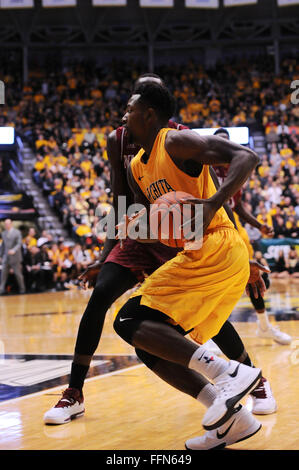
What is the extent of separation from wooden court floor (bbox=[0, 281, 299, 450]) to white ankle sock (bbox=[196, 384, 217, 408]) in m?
0.27

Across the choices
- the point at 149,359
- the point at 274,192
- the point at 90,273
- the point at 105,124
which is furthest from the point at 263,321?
the point at 105,124

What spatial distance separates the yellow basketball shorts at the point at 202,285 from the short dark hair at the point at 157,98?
60 cm

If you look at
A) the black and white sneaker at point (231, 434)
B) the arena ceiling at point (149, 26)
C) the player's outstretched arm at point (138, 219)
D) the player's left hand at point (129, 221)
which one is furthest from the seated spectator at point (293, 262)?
the arena ceiling at point (149, 26)

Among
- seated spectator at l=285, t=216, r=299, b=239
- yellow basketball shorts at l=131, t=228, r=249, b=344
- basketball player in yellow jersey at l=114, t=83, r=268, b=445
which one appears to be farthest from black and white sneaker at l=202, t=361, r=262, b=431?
seated spectator at l=285, t=216, r=299, b=239

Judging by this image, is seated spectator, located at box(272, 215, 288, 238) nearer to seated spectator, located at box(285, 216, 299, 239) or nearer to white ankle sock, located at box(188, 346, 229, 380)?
seated spectator, located at box(285, 216, 299, 239)

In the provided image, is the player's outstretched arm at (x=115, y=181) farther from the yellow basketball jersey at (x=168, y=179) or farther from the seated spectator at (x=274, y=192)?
the seated spectator at (x=274, y=192)

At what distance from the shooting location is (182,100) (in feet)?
76.3

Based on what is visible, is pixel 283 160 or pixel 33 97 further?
pixel 33 97

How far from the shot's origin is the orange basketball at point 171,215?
9.35ft

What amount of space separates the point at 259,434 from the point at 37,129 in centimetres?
1753

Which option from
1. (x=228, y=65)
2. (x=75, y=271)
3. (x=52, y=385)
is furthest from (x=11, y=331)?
(x=228, y=65)

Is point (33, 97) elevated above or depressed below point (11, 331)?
above

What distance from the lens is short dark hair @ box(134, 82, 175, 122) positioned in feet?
9.87

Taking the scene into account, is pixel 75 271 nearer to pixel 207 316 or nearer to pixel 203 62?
pixel 207 316
